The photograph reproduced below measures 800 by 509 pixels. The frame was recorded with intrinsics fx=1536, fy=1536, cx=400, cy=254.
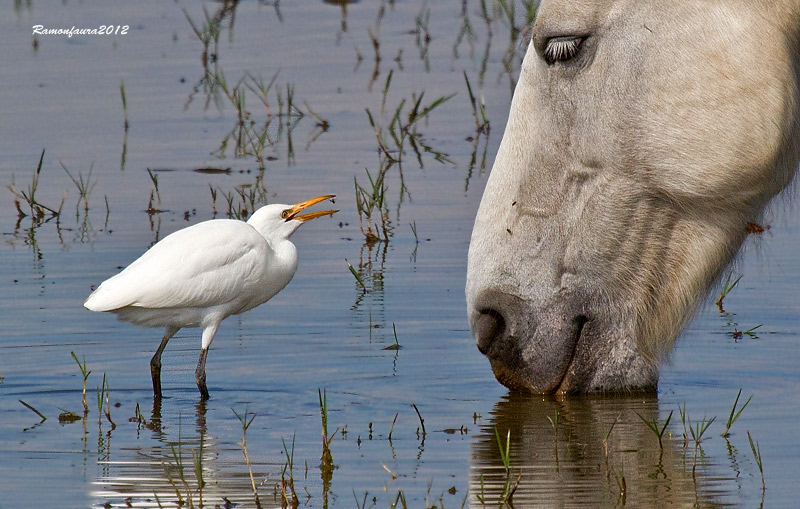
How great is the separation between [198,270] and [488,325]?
6.40 ft

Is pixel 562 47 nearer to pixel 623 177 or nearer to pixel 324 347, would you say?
pixel 623 177

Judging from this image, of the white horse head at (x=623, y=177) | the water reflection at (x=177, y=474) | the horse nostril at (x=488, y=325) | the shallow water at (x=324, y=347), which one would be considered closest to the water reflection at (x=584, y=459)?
the shallow water at (x=324, y=347)

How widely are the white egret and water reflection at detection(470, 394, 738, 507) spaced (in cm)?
137

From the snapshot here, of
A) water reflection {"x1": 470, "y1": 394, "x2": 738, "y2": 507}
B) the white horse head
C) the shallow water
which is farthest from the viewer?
the shallow water

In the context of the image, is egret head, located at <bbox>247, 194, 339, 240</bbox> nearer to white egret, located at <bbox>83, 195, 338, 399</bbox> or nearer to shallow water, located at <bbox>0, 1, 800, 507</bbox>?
white egret, located at <bbox>83, 195, 338, 399</bbox>

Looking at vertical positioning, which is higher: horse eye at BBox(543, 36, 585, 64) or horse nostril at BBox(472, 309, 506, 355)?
horse eye at BBox(543, 36, 585, 64)

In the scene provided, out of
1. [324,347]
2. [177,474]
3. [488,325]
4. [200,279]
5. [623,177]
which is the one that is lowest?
[324,347]

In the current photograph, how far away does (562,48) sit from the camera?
14.8ft

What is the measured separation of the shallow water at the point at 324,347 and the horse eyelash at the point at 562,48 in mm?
1021

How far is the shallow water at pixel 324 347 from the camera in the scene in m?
4.72

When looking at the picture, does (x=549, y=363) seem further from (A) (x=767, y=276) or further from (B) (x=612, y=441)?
(A) (x=767, y=276)

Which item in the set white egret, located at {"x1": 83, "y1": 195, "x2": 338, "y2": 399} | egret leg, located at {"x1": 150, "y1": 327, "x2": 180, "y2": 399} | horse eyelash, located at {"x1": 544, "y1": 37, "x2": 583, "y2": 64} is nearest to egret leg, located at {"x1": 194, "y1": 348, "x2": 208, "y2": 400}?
white egret, located at {"x1": 83, "y1": 195, "x2": 338, "y2": 399}

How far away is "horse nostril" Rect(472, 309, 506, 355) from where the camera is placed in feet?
15.8

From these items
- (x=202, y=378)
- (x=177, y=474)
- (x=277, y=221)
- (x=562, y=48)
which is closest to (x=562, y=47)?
(x=562, y=48)
